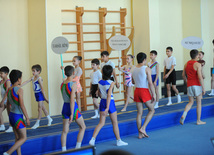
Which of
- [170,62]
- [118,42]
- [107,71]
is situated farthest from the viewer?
[170,62]

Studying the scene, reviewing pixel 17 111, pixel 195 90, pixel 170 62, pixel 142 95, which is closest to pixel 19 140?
pixel 17 111

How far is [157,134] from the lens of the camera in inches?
243

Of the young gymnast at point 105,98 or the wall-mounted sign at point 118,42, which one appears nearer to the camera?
the young gymnast at point 105,98

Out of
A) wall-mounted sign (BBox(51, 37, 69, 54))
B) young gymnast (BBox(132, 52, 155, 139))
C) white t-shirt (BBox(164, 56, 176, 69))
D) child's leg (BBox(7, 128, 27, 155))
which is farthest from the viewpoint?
white t-shirt (BBox(164, 56, 176, 69))

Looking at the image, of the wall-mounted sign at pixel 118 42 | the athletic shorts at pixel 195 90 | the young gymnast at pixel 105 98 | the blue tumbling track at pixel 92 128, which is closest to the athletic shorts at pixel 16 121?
the blue tumbling track at pixel 92 128

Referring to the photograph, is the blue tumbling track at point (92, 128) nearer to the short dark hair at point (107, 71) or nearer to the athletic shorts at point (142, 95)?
the athletic shorts at point (142, 95)

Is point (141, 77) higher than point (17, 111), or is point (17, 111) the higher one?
point (141, 77)

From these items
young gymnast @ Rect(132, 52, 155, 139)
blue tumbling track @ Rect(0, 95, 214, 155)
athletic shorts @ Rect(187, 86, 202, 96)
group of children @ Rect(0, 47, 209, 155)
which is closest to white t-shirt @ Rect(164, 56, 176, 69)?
group of children @ Rect(0, 47, 209, 155)

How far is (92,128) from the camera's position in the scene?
570 centimetres

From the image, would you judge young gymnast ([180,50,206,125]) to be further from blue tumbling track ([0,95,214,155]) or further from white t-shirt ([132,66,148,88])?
white t-shirt ([132,66,148,88])

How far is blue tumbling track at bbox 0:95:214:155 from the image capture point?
16.5ft

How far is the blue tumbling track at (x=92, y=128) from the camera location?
16.5ft

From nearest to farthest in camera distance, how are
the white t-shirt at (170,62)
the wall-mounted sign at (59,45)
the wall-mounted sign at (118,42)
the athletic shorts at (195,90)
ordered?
the athletic shorts at (195,90) < the wall-mounted sign at (59,45) < the wall-mounted sign at (118,42) < the white t-shirt at (170,62)

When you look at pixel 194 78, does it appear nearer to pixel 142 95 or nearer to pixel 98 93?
pixel 142 95
